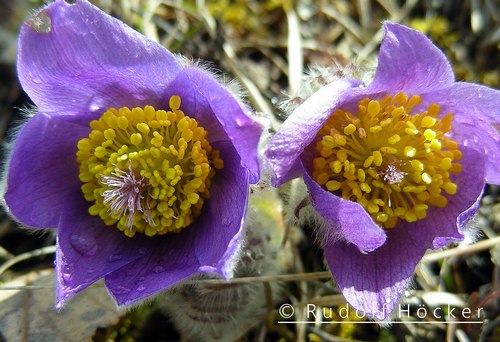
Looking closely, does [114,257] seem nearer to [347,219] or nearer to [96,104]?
[96,104]

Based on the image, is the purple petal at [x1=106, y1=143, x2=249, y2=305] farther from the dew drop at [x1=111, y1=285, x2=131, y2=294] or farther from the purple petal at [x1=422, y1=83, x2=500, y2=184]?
the purple petal at [x1=422, y1=83, x2=500, y2=184]

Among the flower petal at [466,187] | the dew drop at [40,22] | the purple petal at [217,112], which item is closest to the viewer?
the purple petal at [217,112]

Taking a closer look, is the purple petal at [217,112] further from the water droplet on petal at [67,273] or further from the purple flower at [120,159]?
the water droplet on petal at [67,273]

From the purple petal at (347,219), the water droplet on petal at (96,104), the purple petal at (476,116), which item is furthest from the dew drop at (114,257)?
the purple petal at (476,116)

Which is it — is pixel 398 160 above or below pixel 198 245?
above

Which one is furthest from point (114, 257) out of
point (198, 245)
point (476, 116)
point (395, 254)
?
point (476, 116)

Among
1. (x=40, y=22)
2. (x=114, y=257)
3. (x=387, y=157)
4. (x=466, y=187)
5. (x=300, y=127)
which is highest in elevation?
(x=40, y=22)

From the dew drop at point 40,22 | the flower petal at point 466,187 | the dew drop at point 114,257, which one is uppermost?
the dew drop at point 40,22

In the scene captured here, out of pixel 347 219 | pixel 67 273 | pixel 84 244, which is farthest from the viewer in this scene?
pixel 84 244
